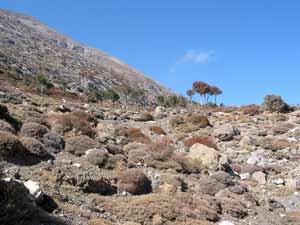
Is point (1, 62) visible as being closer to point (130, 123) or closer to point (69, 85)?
point (69, 85)

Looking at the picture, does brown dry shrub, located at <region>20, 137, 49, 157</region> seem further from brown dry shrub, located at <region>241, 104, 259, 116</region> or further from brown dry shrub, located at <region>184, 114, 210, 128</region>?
brown dry shrub, located at <region>241, 104, 259, 116</region>

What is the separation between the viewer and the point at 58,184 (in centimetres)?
1198

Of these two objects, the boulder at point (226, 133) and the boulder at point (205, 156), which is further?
the boulder at point (226, 133)

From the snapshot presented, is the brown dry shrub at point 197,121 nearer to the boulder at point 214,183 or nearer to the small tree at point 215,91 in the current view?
the boulder at point 214,183

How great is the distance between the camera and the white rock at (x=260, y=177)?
62.6ft

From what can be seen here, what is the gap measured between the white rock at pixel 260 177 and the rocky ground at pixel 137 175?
0.18ft

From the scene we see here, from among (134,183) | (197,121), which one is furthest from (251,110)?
(134,183)

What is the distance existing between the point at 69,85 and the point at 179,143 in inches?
1979

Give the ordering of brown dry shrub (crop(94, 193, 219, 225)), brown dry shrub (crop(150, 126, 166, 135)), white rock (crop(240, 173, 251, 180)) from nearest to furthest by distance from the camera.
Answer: brown dry shrub (crop(94, 193, 219, 225)) < white rock (crop(240, 173, 251, 180)) < brown dry shrub (crop(150, 126, 166, 135))

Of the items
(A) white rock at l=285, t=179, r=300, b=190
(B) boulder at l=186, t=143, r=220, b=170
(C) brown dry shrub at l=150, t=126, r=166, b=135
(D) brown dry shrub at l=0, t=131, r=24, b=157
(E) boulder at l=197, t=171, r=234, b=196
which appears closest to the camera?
(D) brown dry shrub at l=0, t=131, r=24, b=157

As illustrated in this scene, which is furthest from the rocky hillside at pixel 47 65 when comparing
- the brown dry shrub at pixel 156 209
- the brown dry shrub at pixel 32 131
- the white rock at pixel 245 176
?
the brown dry shrub at pixel 156 209

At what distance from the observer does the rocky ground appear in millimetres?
10227

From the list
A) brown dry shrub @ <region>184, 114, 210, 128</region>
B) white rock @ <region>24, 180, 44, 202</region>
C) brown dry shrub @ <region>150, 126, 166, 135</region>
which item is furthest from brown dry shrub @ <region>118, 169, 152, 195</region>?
brown dry shrub @ <region>184, 114, 210, 128</region>

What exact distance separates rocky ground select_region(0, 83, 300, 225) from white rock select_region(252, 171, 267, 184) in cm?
5
